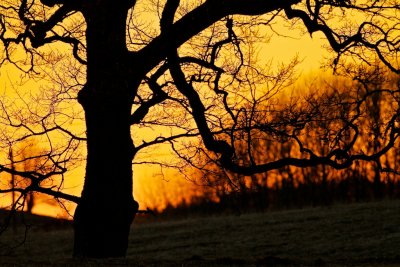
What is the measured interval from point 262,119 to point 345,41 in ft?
6.87

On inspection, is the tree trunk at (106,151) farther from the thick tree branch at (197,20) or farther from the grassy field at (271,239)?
the grassy field at (271,239)

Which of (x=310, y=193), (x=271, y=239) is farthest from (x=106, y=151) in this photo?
(x=310, y=193)

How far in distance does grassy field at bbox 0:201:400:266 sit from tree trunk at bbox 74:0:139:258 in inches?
476

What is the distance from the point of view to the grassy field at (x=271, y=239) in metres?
29.7

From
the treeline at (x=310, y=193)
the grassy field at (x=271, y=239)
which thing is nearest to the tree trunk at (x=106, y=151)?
the grassy field at (x=271, y=239)

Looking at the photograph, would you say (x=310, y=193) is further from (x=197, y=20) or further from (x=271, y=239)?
(x=197, y=20)

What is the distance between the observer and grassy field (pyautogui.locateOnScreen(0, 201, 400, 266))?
1171 inches

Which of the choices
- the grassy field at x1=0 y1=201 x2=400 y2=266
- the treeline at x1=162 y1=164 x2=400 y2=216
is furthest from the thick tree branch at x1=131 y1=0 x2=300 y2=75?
the treeline at x1=162 y1=164 x2=400 y2=216

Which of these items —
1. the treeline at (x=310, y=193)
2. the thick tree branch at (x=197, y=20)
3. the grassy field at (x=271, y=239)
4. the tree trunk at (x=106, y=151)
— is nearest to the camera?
Answer: the thick tree branch at (x=197, y=20)

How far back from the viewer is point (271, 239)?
3556 cm

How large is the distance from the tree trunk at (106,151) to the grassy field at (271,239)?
1210 cm

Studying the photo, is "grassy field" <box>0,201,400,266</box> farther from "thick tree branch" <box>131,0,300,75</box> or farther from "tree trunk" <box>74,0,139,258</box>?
"thick tree branch" <box>131,0,300,75</box>

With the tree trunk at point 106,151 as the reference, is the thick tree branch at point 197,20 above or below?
above

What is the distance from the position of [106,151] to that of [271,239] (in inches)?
956
